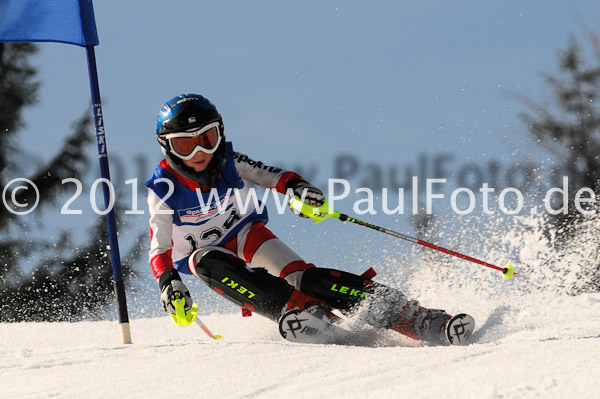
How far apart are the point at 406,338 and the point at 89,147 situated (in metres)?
11.6

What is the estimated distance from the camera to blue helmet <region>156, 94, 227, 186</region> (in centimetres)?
433

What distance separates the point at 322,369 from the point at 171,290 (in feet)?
4.67

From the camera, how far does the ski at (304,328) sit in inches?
161

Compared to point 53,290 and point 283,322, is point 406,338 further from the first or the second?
point 53,290

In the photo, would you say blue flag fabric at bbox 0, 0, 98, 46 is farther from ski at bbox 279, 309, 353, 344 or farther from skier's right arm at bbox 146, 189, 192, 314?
ski at bbox 279, 309, 353, 344

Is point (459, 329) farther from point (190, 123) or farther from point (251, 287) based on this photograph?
point (190, 123)

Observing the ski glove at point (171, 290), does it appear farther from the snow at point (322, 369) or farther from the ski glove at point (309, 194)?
the ski glove at point (309, 194)

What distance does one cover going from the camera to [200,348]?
12.1 feet

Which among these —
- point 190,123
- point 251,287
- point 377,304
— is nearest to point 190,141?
point 190,123

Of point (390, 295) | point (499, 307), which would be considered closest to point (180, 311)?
point (390, 295)

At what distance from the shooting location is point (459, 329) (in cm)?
422

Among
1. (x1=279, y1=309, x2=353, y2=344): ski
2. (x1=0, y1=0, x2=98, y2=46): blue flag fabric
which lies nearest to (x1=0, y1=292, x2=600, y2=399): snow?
(x1=279, y1=309, x2=353, y2=344): ski

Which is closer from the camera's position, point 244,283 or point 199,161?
point 244,283

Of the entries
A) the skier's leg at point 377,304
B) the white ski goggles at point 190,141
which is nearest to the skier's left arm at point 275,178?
the white ski goggles at point 190,141
